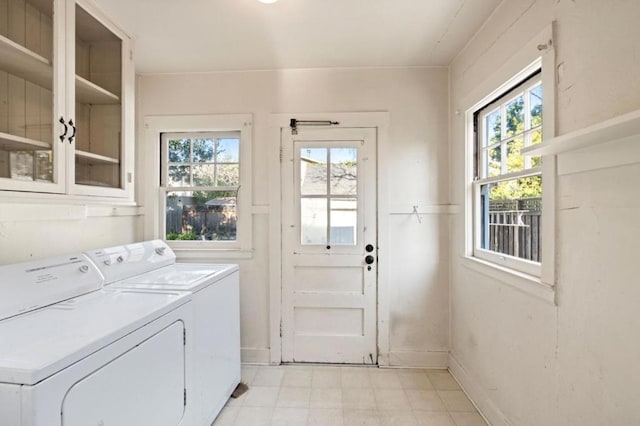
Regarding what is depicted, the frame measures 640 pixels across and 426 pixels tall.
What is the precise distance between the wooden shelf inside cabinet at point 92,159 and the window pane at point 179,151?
88 centimetres

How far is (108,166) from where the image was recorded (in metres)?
1.71

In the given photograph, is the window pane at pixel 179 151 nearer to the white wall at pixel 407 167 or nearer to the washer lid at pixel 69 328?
the white wall at pixel 407 167

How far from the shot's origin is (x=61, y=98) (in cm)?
136

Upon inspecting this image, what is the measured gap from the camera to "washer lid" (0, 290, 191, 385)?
842mm

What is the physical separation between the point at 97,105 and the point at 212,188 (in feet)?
3.45

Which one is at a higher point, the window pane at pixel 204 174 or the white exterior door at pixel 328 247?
the window pane at pixel 204 174

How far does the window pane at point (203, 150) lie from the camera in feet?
8.57

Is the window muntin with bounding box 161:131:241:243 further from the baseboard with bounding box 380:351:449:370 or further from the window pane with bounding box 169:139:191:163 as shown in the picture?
the baseboard with bounding box 380:351:449:370

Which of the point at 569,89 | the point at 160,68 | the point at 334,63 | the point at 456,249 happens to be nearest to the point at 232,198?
the point at 160,68

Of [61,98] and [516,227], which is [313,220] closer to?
[516,227]

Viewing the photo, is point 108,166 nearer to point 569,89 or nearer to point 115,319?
point 115,319

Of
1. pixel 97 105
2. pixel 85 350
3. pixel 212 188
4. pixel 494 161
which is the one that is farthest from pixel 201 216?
pixel 494 161

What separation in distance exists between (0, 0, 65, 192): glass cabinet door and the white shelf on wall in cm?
199

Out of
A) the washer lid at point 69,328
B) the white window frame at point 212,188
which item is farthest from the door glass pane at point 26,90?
the white window frame at point 212,188
